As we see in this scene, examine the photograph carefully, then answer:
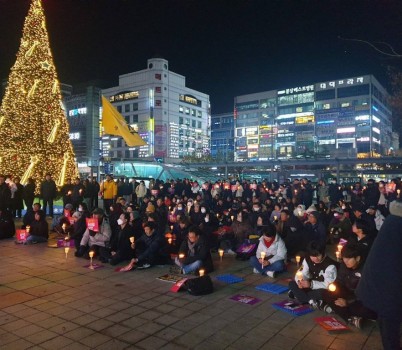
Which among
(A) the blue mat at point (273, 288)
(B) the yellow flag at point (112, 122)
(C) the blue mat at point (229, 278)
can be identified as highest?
(B) the yellow flag at point (112, 122)

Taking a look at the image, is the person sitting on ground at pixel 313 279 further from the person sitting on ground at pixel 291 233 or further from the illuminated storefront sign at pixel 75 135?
the illuminated storefront sign at pixel 75 135

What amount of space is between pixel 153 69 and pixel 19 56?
248 ft

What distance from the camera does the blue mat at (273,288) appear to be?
23.9 ft

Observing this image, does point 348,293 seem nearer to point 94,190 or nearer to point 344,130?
point 94,190

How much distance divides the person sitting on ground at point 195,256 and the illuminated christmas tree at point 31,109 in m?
12.9

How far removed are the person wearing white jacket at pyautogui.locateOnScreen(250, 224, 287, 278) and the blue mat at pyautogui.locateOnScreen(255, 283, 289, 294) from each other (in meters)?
0.73

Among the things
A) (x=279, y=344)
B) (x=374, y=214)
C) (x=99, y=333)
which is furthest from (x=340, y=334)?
(x=374, y=214)

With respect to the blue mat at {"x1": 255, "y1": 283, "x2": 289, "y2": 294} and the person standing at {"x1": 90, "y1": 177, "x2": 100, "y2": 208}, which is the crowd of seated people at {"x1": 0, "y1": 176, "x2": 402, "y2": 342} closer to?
the blue mat at {"x1": 255, "y1": 283, "x2": 289, "y2": 294}

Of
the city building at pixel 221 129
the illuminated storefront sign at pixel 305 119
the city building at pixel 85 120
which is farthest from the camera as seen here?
the city building at pixel 221 129

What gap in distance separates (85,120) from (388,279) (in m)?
87.5

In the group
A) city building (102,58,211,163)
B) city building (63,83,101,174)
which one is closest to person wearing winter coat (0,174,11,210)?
city building (63,83,101,174)

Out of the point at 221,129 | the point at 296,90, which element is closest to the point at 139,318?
the point at 296,90

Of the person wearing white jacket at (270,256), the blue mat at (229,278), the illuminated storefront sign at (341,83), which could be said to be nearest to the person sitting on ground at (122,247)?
the blue mat at (229,278)

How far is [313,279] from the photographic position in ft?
22.6
